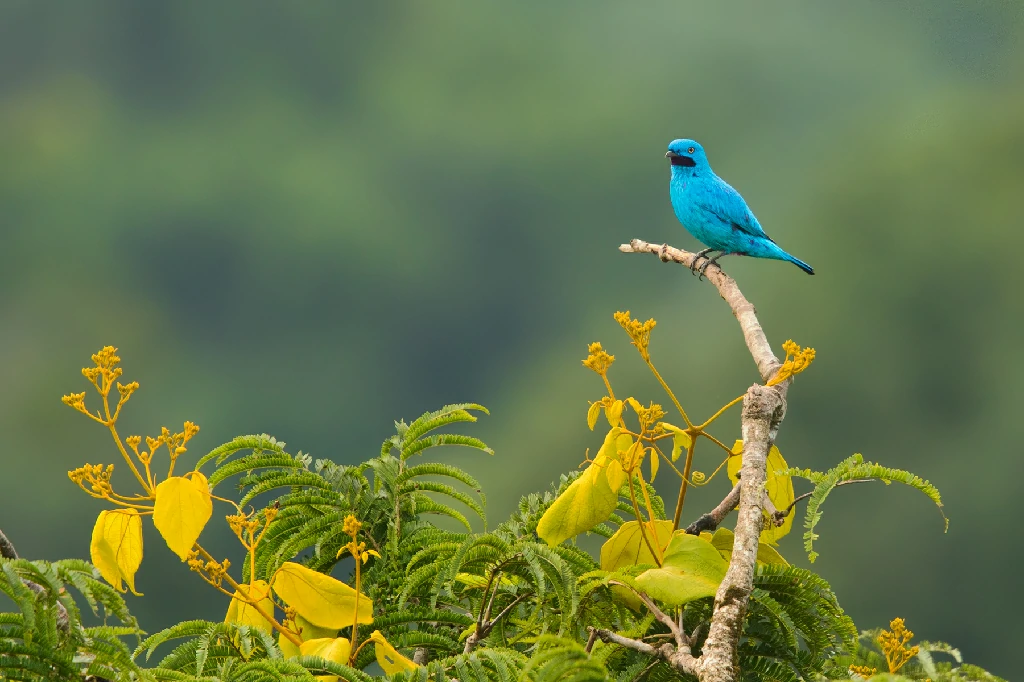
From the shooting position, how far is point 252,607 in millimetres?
1723

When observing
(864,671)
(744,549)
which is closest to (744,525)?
(744,549)

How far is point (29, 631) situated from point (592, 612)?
779 mm

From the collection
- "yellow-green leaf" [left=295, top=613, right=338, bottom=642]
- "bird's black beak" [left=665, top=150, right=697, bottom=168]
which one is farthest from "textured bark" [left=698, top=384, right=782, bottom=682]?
"bird's black beak" [left=665, top=150, right=697, bottom=168]

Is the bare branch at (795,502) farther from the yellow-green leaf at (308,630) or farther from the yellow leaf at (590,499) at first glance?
the yellow-green leaf at (308,630)

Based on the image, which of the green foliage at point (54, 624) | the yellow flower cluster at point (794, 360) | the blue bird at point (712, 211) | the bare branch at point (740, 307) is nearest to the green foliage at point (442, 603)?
the green foliage at point (54, 624)

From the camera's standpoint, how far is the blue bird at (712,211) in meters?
3.89

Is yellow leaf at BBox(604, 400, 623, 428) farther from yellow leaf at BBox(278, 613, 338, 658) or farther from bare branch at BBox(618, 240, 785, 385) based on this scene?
yellow leaf at BBox(278, 613, 338, 658)

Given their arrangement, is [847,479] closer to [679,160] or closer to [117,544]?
[117,544]

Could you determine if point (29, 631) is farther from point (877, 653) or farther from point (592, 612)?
point (877, 653)

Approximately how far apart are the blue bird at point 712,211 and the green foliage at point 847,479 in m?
2.54

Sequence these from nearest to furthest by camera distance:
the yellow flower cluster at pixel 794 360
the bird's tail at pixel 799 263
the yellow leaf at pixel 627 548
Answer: the yellow flower cluster at pixel 794 360, the yellow leaf at pixel 627 548, the bird's tail at pixel 799 263

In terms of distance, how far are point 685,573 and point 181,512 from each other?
0.79 m

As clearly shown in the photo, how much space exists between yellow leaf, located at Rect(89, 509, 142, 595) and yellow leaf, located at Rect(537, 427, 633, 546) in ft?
2.18

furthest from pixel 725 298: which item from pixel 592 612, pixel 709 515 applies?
pixel 592 612
